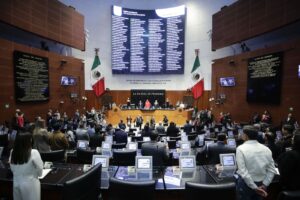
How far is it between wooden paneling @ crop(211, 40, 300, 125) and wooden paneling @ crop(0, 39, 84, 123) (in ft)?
32.1

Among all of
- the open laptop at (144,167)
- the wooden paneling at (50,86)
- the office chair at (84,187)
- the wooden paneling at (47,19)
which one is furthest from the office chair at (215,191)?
the wooden paneling at (47,19)

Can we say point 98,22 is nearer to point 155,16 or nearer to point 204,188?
point 155,16

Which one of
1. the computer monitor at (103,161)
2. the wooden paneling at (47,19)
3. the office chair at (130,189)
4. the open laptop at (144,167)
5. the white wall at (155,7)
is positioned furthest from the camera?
the white wall at (155,7)

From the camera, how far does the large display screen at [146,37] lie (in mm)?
19203

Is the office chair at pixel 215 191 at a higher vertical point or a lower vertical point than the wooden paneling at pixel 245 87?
lower

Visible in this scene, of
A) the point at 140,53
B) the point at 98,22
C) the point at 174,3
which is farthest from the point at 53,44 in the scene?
the point at 174,3

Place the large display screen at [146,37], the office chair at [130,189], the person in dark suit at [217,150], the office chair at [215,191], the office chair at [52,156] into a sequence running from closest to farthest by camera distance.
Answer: the office chair at [215,191]
the office chair at [130,189]
the office chair at [52,156]
the person in dark suit at [217,150]
the large display screen at [146,37]

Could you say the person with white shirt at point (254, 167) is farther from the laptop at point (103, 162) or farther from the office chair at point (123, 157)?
the office chair at point (123, 157)

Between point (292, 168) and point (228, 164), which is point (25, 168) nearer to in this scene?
point (228, 164)

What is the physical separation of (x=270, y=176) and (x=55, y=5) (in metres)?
14.6

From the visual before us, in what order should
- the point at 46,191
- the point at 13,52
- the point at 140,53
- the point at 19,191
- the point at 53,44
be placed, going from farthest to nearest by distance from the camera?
the point at 140,53
the point at 53,44
the point at 13,52
the point at 46,191
the point at 19,191

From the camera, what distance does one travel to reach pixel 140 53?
63.5 ft

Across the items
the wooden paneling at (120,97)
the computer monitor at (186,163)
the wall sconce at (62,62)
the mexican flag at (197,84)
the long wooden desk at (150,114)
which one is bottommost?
the long wooden desk at (150,114)

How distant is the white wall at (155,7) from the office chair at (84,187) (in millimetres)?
18070
